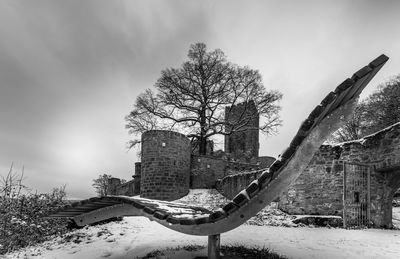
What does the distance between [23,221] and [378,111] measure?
22822mm

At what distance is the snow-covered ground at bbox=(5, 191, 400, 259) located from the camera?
5.60m

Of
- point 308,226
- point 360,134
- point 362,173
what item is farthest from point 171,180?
point 360,134

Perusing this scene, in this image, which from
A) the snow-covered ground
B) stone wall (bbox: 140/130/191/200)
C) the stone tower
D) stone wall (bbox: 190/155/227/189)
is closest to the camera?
the snow-covered ground

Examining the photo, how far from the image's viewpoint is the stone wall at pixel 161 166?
15461 millimetres

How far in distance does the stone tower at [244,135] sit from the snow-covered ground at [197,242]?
14021 mm

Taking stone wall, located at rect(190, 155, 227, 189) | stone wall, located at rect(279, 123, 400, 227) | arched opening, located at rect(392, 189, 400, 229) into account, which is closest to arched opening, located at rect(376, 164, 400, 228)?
stone wall, located at rect(279, 123, 400, 227)

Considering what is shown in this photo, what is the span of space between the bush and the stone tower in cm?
1576

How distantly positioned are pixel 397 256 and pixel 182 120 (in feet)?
56.4

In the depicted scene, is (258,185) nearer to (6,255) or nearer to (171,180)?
(6,255)

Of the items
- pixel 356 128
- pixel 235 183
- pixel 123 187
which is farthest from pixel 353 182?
pixel 123 187

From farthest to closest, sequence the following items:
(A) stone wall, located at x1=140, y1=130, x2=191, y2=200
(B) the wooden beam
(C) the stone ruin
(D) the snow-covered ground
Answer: (A) stone wall, located at x1=140, y1=130, x2=191, y2=200
(C) the stone ruin
(B) the wooden beam
(D) the snow-covered ground

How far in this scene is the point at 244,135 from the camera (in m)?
26.3

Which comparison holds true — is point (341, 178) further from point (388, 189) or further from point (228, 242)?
point (228, 242)

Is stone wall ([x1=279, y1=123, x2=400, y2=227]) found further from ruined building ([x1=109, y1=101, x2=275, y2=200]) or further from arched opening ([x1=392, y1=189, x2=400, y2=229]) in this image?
ruined building ([x1=109, y1=101, x2=275, y2=200])
